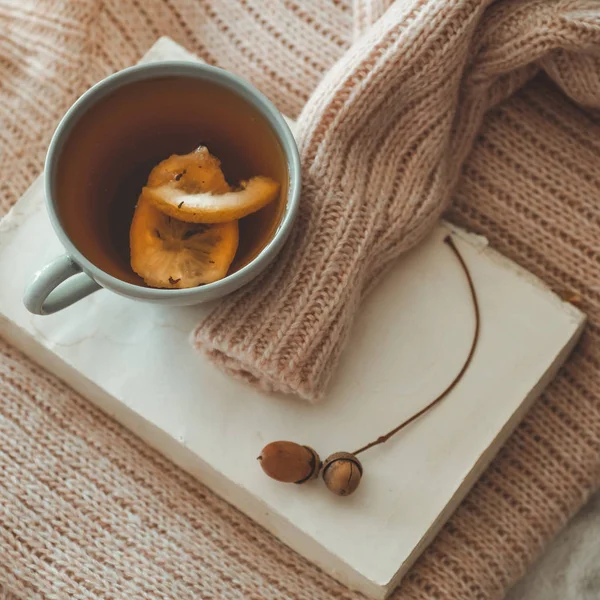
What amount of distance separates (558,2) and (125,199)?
1.11ft

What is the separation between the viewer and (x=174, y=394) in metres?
0.52

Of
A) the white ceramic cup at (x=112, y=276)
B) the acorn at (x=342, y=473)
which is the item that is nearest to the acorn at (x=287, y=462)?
the acorn at (x=342, y=473)

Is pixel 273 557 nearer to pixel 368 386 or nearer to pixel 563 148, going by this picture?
pixel 368 386

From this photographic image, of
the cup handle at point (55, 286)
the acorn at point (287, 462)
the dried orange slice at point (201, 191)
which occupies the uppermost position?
the dried orange slice at point (201, 191)

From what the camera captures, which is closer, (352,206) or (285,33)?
(352,206)

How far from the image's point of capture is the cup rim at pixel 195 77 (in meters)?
0.43

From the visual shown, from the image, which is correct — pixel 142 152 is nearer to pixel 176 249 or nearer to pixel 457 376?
pixel 176 249

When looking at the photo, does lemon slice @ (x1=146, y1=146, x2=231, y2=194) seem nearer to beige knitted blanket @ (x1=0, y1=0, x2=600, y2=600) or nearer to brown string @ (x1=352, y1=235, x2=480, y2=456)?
beige knitted blanket @ (x1=0, y1=0, x2=600, y2=600)

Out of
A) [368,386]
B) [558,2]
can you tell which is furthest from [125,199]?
[558,2]

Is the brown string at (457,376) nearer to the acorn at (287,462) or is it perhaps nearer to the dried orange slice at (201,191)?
the acorn at (287,462)

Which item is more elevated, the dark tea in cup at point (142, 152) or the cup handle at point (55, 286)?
the dark tea in cup at point (142, 152)

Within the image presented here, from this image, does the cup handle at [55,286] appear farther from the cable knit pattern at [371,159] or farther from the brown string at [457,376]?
the brown string at [457,376]

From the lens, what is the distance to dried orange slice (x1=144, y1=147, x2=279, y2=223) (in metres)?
0.46

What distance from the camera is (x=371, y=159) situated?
53 centimetres
